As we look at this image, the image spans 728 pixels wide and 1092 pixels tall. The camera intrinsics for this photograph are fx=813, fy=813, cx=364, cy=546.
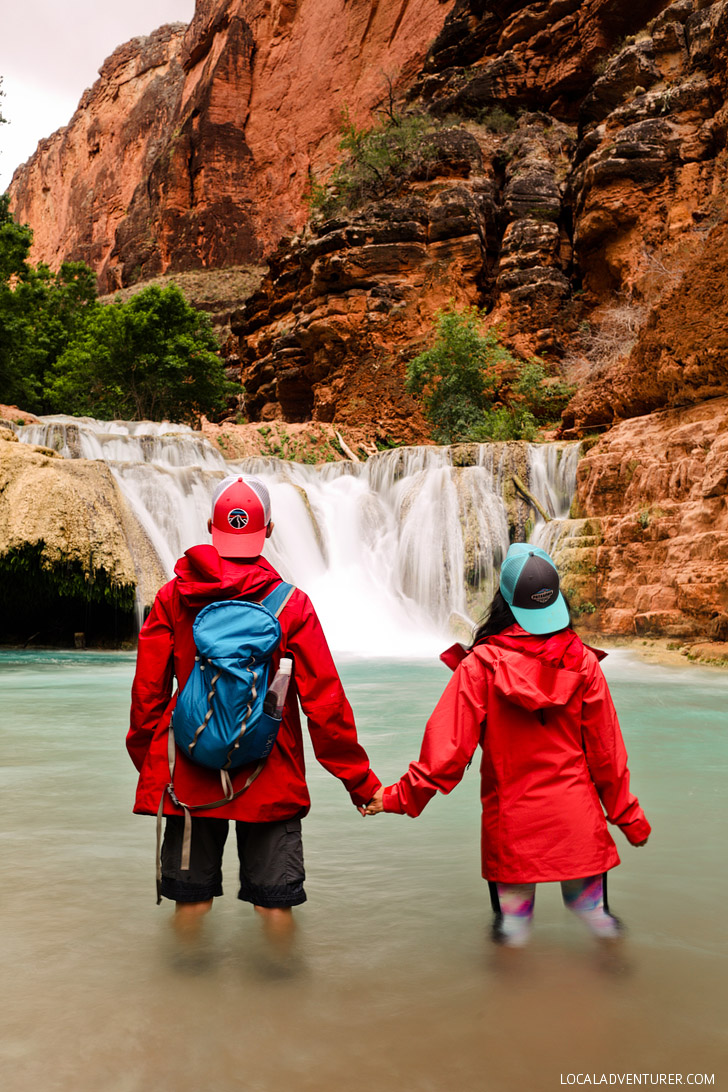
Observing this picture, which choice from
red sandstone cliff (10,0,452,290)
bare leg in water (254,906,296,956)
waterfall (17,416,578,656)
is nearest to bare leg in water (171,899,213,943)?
bare leg in water (254,906,296,956)

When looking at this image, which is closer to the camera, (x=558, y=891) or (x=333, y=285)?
(x=558, y=891)

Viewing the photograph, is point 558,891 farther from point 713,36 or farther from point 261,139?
point 261,139

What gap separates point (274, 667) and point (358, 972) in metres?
0.99

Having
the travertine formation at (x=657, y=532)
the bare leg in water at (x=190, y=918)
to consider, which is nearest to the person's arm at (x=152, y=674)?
the bare leg in water at (x=190, y=918)

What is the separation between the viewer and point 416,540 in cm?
1625

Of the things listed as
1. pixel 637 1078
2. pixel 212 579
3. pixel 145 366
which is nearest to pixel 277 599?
pixel 212 579

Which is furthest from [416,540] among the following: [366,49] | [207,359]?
[366,49]

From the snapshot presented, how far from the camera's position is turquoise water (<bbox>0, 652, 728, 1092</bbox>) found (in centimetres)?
201

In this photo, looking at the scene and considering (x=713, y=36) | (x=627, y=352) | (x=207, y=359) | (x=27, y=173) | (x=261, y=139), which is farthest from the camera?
(x=27, y=173)

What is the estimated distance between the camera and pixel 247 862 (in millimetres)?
2463

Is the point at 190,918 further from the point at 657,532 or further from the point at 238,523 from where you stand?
the point at 657,532

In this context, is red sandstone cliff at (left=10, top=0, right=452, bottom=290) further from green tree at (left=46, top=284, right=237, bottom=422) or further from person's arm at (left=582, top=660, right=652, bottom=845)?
person's arm at (left=582, top=660, right=652, bottom=845)

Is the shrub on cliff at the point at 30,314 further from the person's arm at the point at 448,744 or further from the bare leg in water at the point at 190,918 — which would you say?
the person's arm at the point at 448,744

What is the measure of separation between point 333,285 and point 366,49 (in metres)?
28.7
